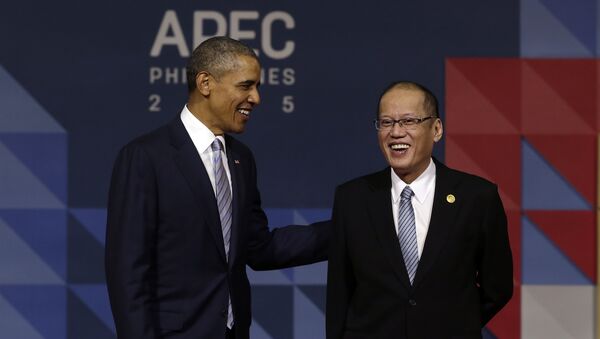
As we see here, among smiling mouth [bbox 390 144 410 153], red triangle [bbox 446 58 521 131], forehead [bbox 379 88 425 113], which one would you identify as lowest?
smiling mouth [bbox 390 144 410 153]

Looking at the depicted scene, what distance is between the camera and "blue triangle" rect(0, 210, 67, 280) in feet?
14.1

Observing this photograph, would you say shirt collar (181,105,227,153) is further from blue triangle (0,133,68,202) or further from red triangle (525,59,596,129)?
red triangle (525,59,596,129)

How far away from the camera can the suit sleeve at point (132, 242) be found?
9.42 ft

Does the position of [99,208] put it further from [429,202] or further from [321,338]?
[429,202]

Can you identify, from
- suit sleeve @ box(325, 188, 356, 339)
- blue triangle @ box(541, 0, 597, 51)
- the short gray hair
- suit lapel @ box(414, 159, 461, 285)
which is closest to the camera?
suit lapel @ box(414, 159, 461, 285)

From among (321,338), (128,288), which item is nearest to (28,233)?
(321,338)

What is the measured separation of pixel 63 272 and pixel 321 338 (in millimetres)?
1096

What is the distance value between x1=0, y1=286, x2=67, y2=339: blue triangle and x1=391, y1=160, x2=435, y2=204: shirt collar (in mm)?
1904

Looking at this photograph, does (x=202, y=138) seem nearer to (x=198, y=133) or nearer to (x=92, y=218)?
(x=198, y=133)

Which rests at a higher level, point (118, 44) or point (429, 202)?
point (118, 44)

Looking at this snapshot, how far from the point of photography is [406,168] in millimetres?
2852

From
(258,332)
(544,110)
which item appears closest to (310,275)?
(258,332)

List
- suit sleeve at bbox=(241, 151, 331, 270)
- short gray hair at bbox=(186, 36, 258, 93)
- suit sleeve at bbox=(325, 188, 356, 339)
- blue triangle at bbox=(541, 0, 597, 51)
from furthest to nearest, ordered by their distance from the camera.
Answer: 1. blue triangle at bbox=(541, 0, 597, 51)
2. suit sleeve at bbox=(241, 151, 331, 270)
3. short gray hair at bbox=(186, 36, 258, 93)
4. suit sleeve at bbox=(325, 188, 356, 339)

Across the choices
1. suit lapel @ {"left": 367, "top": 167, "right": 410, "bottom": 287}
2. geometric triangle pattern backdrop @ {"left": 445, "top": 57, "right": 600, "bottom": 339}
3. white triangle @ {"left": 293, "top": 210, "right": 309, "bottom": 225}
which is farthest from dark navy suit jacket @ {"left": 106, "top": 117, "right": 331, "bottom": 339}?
geometric triangle pattern backdrop @ {"left": 445, "top": 57, "right": 600, "bottom": 339}
